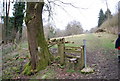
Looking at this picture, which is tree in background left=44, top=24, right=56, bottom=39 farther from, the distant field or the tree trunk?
the distant field

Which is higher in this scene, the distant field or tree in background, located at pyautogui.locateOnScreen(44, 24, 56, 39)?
tree in background, located at pyautogui.locateOnScreen(44, 24, 56, 39)

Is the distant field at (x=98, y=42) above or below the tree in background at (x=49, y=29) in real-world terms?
below

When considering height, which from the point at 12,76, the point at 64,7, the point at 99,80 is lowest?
the point at 12,76

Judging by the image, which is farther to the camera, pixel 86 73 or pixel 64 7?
pixel 64 7

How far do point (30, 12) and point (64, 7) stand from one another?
7.35ft

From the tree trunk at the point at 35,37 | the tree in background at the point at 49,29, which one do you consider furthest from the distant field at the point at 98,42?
the tree trunk at the point at 35,37

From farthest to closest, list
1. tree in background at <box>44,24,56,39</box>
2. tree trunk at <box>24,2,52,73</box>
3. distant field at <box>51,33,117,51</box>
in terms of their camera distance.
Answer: distant field at <box>51,33,117,51</box> < tree in background at <box>44,24,56,39</box> < tree trunk at <box>24,2,52,73</box>

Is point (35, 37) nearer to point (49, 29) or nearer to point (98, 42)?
point (49, 29)

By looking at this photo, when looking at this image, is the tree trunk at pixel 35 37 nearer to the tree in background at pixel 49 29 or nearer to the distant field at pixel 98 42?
the tree in background at pixel 49 29

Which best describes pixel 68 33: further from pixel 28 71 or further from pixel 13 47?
pixel 28 71

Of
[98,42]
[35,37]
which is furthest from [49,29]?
[98,42]

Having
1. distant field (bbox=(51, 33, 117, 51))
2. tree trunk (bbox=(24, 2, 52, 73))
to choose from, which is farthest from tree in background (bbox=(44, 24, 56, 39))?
distant field (bbox=(51, 33, 117, 51))

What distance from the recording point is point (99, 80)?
4777 millimetres

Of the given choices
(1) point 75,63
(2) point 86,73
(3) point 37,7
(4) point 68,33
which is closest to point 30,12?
(3) point 37,7
